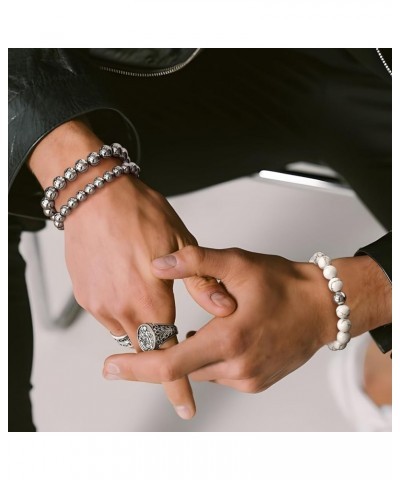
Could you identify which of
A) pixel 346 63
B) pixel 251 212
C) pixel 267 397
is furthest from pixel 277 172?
pixel 267 397

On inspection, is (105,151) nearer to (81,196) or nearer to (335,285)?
(81,196)

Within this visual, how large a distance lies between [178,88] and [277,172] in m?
0.19

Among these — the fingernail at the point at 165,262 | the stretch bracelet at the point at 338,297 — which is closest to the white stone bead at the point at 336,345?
the stretch bracelet at the point at 338,297

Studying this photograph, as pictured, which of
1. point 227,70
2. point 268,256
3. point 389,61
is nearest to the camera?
point 268,256

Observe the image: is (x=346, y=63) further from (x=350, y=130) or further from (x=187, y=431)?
(x=187, y=431)

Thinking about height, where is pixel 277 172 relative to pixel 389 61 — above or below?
below

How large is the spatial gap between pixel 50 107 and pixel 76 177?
9 cm

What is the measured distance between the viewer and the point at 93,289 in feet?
2.21

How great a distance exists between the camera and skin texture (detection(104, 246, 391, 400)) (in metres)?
0.61

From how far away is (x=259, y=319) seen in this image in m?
0.62

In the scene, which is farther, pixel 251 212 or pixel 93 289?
pixel 251 212

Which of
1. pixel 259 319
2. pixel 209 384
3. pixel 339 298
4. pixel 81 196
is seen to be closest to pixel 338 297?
pixel 339 298

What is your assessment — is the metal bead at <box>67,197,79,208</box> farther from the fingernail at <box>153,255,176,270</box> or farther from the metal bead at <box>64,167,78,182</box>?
the fingernail at <box>153,255,176,270</box>

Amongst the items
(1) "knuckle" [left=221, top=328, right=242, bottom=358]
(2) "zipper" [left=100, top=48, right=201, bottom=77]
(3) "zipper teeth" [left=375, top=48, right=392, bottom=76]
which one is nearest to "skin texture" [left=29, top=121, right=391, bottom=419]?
(1) "knuckle" [left=221, top=328, right=242, bottom=358]
